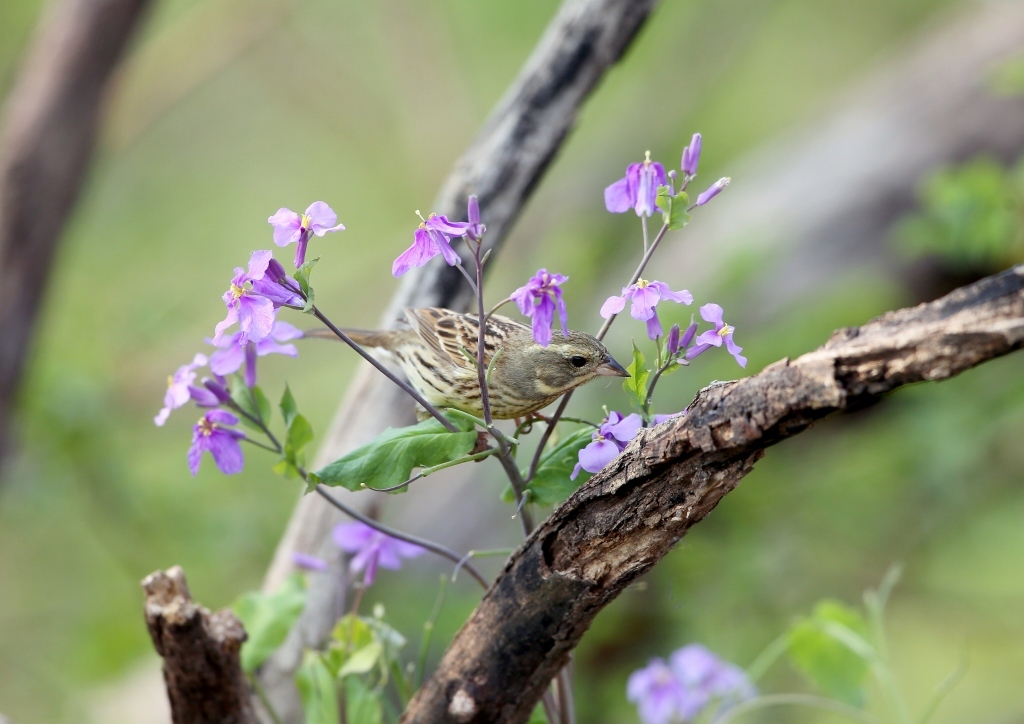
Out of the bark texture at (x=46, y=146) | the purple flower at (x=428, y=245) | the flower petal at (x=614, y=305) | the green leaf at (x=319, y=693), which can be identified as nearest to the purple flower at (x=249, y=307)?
the purple flower at (x=428, y=245)

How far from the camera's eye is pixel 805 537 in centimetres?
463

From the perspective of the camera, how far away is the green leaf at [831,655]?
6.62 feet

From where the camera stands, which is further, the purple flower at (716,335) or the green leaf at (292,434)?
the green leaf at (292,434)

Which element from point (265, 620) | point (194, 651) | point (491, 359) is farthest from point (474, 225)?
point (265, 620)

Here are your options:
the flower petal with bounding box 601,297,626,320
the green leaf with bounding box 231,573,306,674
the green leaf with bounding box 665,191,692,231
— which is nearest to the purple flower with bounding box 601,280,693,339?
the flower petal with bounding box 601,297,626,320

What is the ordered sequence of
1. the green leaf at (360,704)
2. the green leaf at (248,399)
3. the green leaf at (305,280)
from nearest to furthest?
the green leaf at (305,280) < the green leaf at (248,399) < the green leaf at (360,704)

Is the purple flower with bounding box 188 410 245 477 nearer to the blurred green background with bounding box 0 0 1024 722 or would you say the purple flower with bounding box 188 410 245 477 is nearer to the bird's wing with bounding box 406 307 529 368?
the bird's wing with bounding box 406 307 529 368

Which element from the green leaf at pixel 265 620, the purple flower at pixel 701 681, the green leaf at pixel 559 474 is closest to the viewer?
the green leaf at pixel 559 474

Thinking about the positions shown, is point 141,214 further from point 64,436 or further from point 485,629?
point 485,629

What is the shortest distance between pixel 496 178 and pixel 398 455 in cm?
130

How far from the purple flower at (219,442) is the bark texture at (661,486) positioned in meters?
0.50

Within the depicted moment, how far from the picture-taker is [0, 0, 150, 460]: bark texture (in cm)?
415

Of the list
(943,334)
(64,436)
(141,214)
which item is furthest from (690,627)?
(141,214)

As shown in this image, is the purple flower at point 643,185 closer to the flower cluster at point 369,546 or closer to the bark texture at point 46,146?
the flower cluster at point 369,546
